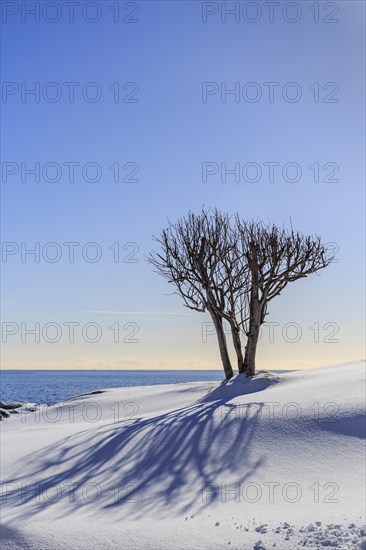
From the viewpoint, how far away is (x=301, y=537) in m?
6.65

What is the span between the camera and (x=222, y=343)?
69.3 ft

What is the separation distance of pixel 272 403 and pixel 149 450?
11.9 ft

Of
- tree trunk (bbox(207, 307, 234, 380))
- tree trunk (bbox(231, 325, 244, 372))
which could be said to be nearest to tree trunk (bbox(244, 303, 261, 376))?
tree trunk (bbox(231, 325, 244, 372))

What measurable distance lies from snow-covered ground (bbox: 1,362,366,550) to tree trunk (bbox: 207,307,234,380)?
499 centimetres

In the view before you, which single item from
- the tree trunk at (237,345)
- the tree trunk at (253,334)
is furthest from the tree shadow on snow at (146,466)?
the tree trunk at (237,345)

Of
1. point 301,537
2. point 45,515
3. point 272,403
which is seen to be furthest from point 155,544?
point 272,403

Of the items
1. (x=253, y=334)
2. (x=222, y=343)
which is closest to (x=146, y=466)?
(x=253, y=334)

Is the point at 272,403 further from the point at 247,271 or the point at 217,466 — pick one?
the point at 247,271

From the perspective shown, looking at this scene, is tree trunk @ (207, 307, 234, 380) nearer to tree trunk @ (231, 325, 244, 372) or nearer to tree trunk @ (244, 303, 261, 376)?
tree trunk @ (231, 325, 244, 372)

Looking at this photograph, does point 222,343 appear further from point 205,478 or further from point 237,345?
point 205,478

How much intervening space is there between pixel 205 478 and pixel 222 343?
440 inches

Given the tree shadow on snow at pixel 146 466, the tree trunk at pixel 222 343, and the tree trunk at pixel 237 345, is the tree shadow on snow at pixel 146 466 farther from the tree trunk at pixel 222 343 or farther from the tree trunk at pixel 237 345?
the tree trunk at pixel 237 345

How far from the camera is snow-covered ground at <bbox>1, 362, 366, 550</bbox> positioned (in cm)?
719

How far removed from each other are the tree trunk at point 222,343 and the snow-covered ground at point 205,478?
499 centimetres
